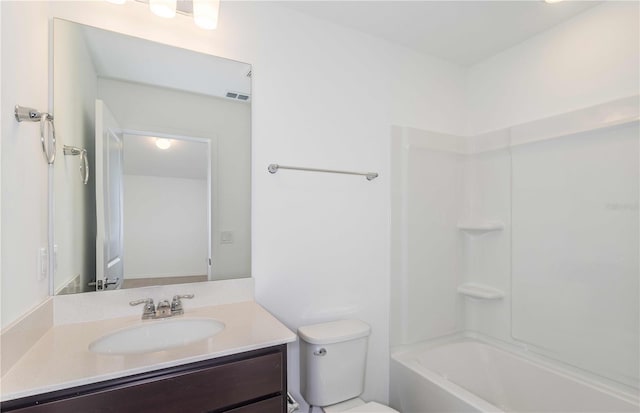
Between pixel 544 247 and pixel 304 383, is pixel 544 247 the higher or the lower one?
the higher one

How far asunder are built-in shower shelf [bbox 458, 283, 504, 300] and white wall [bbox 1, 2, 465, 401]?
70 centimetres

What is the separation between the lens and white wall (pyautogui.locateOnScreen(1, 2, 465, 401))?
1.66 meters

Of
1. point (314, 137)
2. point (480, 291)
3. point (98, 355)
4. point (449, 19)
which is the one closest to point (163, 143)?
point (314, 137)

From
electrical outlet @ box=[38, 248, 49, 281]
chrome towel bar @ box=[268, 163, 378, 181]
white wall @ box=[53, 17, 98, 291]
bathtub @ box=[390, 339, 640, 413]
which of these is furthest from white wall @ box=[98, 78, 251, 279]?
bathtub @ box=[390, 339, 640, 413]

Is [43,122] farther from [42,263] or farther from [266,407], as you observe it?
[266,407]

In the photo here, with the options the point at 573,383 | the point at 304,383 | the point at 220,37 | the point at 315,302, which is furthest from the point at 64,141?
the point at 573,383

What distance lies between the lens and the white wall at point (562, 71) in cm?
171

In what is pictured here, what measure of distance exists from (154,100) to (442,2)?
157cm

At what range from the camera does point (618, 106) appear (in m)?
1.71

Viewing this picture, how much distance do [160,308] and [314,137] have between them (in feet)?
3.86

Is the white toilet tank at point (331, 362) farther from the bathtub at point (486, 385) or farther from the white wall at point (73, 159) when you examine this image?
the white wall at point (73, 159)

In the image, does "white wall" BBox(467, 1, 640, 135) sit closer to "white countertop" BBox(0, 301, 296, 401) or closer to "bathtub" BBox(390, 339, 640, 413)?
"bathtub" BBox(390, 339, 640, 413)

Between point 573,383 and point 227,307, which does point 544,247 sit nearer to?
point 573,383

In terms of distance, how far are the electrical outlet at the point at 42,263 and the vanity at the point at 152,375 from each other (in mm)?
220
